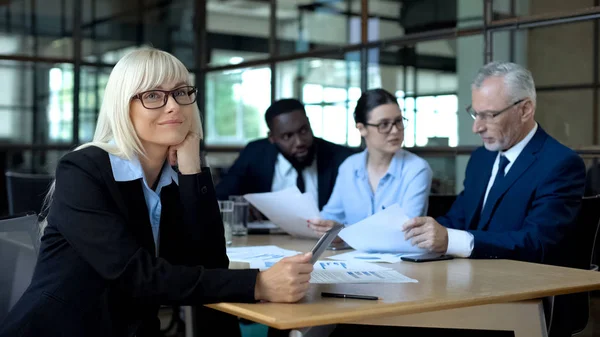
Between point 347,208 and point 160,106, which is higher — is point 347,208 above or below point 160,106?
below

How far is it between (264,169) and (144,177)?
6.44 feet

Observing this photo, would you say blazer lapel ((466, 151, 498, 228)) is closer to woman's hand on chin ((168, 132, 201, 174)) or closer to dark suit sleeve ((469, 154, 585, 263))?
dark suit sleeve ((469, 154, 585, 263))

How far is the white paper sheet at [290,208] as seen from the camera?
2674 millimetres

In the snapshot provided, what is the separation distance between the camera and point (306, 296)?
1676 mm

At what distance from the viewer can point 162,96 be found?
73.2 inches

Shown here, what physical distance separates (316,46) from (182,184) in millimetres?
2581

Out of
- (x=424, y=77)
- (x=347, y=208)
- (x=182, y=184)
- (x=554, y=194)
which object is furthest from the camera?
(x=424, y=77)

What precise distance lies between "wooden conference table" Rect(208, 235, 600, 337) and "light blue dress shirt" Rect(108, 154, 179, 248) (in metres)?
0.36

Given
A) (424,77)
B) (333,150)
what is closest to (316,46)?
(424,77)

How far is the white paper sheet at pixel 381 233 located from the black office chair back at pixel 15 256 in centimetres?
94

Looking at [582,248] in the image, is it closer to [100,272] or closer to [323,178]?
[323,178]

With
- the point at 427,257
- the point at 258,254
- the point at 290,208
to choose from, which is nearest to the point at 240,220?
the point at 290,208

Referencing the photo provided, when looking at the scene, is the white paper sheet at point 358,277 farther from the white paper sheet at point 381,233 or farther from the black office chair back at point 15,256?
the black office chair back at point 15,256

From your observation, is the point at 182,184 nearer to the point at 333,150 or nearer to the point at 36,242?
the point at 36,242
